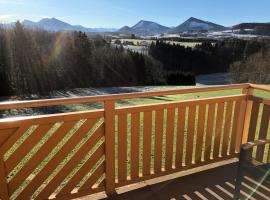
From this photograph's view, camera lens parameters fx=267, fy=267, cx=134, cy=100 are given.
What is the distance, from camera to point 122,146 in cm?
259

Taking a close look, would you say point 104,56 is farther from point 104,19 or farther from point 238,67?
point 238,67

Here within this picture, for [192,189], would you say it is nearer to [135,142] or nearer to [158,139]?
[158,139]

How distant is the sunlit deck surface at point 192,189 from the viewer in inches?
103

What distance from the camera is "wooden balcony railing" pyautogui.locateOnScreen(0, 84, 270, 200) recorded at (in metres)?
2.17

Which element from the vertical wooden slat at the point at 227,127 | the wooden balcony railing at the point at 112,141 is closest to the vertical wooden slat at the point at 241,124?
the wooden balcony railing at the point at 112,141

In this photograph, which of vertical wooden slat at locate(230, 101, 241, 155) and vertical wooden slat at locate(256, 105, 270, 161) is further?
vertical wooden slat at locate(230, 101, 241, 155)

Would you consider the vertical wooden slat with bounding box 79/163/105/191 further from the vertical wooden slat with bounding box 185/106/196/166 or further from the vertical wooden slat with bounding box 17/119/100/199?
the vertical wooden slat with bounding box 185/106/196/166

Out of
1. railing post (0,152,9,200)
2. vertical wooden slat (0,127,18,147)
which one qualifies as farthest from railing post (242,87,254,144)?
railing post (0,152,9,200)

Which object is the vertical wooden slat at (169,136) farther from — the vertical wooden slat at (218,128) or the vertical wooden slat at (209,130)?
the vertical wooden slat at (218,128)

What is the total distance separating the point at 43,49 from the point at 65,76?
8.44ft

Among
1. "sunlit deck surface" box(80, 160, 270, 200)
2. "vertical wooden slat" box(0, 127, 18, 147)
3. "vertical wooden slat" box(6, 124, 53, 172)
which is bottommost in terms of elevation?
"sunlit deck surface" box(80, 160, 270, 200)

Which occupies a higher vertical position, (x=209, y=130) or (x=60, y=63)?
(x=209, y=130)

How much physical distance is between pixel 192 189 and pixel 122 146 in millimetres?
860

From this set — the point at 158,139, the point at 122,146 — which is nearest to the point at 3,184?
the point at 122,146
